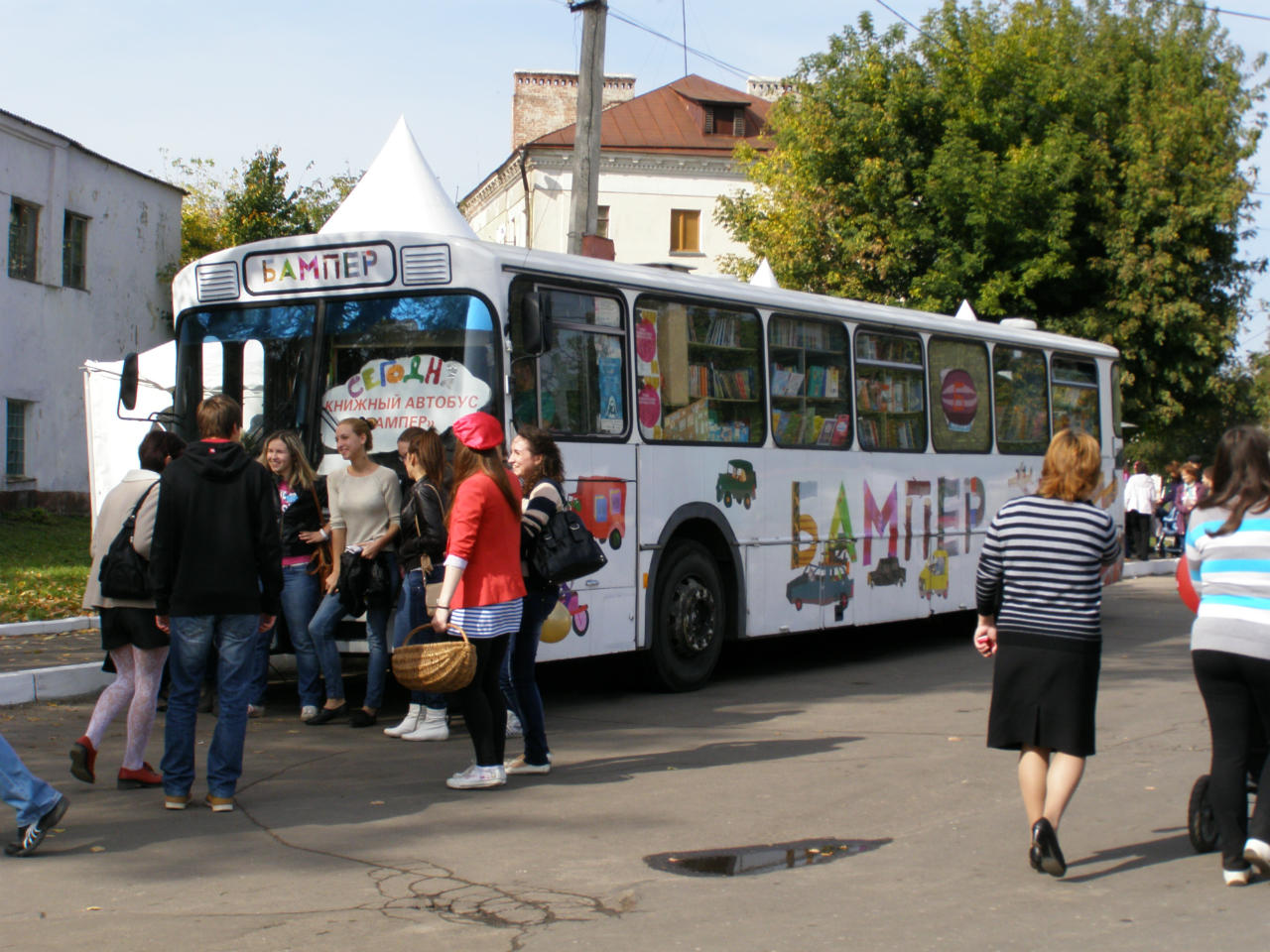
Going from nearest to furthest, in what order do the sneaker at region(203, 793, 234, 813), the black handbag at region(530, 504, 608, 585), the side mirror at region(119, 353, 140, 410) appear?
the sneaker at region(203, 793, 234, 813) → the black handbag at region(530, 504, 608, 585) → the side mirror at region(119, 353, 140, 410)

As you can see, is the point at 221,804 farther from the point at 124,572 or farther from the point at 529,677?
the point at 529,677

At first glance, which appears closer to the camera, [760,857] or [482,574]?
[760,857]

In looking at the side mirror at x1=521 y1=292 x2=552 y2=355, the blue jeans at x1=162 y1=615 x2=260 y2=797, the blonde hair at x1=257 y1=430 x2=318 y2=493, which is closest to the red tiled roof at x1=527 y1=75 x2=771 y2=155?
the side mirror at x1=521 y1=292 x2=552 y2=355

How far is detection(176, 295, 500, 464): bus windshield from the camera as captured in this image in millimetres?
9062

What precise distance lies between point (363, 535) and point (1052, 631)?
183 inches

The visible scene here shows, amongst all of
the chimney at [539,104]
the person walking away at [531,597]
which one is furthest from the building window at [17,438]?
the chimney at [539,104]

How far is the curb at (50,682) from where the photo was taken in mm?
9867

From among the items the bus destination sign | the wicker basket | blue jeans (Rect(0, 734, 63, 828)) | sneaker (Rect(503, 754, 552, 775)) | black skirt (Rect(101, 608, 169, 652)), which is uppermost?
the bus destination sign

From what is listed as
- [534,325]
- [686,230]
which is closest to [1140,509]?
[534,325]

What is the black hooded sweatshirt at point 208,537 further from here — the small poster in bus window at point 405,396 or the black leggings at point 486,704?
the small poster in bus window at point 405,396

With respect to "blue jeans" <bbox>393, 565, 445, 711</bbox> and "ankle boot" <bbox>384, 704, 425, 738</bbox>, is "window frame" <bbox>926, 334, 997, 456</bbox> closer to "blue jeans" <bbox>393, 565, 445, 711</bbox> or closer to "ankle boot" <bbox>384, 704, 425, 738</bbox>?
"blue jeans" <bbox>393, 565, 445, 711</bbox>

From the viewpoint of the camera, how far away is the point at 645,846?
609cm

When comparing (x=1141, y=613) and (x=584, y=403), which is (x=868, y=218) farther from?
(x=584, y=403)

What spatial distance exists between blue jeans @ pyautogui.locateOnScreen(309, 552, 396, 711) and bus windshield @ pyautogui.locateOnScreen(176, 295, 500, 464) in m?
0.99
